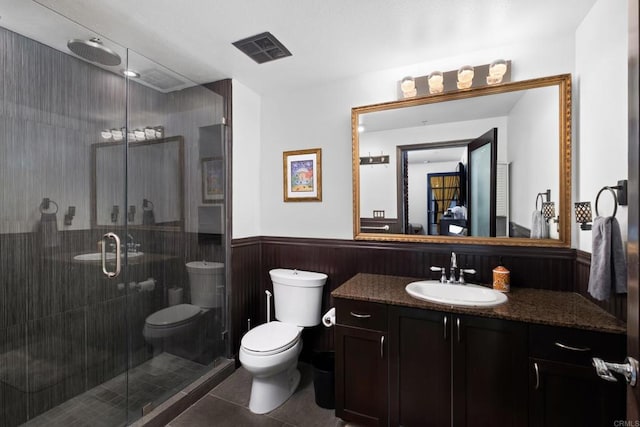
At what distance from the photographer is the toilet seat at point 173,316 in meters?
1.98

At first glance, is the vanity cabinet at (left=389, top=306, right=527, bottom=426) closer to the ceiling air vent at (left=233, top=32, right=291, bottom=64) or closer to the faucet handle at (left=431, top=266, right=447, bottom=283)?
the faucet handle at (left=431, top=266, right=447, bottom=283)

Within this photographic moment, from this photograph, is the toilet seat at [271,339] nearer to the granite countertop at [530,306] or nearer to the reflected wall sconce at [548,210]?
the granite countertop at [530,306]

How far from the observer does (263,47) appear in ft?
6.20

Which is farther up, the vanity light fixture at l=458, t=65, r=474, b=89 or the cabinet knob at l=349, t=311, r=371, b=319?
the vanity light fixture at l=458, t=65, r=474, b=89

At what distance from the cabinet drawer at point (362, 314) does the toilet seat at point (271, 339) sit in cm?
45

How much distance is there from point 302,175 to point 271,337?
130cm

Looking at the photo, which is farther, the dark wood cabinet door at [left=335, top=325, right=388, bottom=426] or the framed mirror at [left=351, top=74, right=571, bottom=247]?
the framed mirror at [left=351, top=74, right=571, bottom=247]

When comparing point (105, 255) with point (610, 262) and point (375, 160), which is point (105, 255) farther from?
point (610, 262)

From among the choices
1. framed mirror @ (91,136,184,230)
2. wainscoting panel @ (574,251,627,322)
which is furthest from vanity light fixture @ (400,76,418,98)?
framed mirror @ (91,136,184,230)

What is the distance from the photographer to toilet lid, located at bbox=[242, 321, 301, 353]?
6.07 feet

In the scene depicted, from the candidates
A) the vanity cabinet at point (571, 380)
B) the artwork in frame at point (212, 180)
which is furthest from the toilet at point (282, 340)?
the vanity cabinet at point (571, 380)

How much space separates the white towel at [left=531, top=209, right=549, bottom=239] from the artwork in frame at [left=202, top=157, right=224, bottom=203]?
7.32ft

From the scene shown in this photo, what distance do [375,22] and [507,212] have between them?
56.3 inches

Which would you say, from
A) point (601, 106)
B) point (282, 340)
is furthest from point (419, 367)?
point (601, 106)
